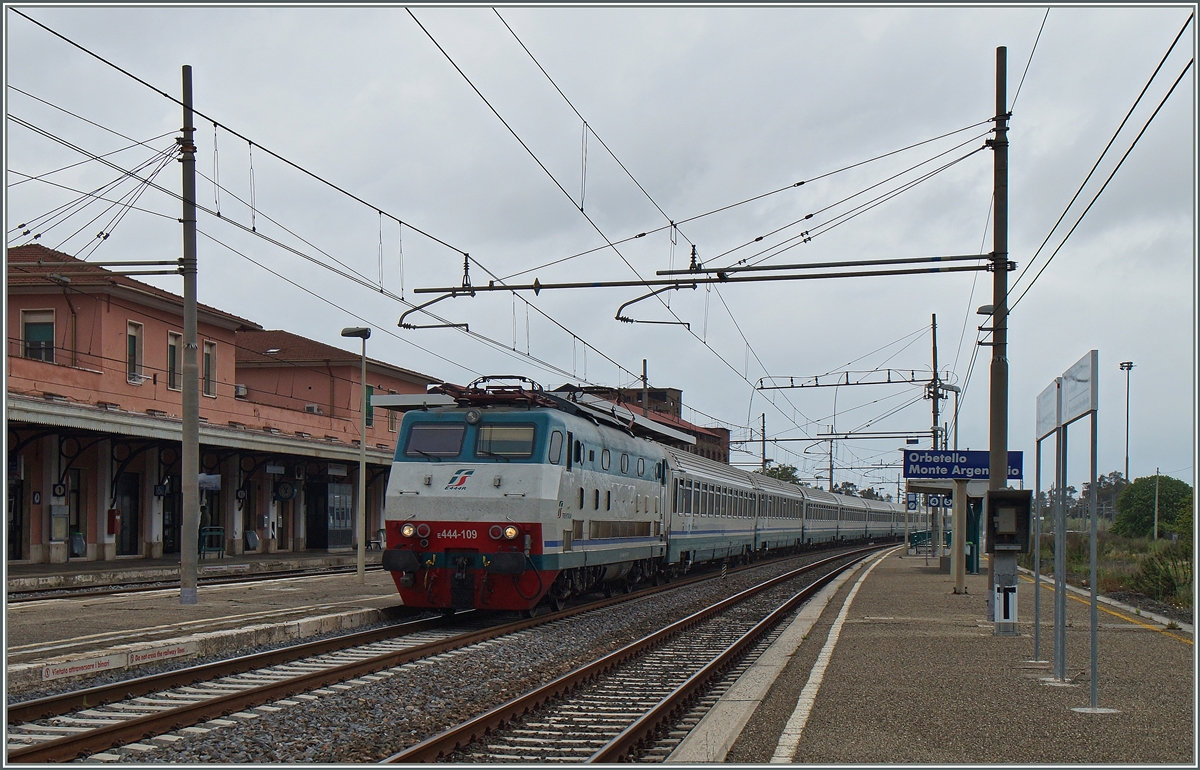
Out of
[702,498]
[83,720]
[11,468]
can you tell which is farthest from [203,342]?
[83,720]

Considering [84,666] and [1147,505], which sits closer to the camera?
[84,666]

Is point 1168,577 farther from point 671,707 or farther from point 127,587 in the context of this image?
point 127,587

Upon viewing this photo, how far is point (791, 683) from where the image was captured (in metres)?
10.2

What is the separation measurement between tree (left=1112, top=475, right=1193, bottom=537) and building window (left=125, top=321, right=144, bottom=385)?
55439mm

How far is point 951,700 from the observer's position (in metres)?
9.10

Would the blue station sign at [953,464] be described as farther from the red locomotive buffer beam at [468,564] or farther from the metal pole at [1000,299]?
the red locomotive buffer beam at [468,564]

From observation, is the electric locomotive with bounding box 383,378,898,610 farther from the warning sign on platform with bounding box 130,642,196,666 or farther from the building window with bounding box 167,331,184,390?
the building window with bounding box 167,331,184,390

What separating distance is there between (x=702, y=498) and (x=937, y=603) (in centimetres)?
778

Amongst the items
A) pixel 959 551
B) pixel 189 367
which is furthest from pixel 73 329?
pixel 959 551

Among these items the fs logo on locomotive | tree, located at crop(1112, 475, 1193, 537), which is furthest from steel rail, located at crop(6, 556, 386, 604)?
tree, located at crop(1112, 475, 1193, 537)

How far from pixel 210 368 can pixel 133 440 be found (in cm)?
490

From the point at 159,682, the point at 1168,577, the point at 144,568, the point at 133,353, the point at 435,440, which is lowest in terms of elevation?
the point at 144,568

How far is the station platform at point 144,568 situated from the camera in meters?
21.8

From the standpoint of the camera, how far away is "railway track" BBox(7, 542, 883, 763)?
777cm
